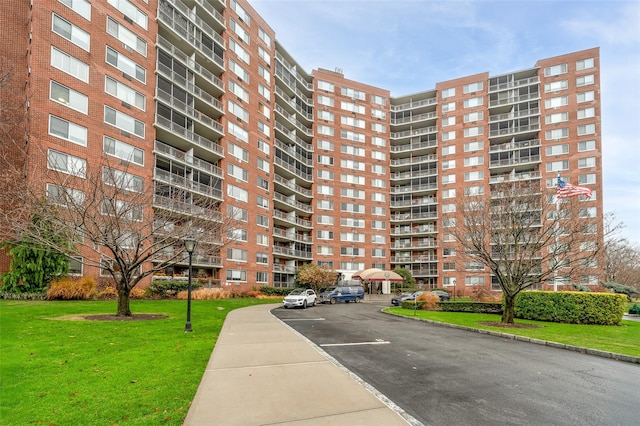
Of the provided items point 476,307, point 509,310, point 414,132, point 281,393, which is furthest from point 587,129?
point 281,393

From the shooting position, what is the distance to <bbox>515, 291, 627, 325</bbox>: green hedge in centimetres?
1966

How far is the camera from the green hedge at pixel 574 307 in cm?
1966

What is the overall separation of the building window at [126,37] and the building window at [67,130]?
9.29 meters

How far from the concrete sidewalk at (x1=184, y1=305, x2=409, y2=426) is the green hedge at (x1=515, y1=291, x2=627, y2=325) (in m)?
17.3

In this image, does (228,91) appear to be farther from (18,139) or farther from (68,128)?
(18,139)

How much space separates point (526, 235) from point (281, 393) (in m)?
19.0

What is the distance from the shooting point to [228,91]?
44938 mm

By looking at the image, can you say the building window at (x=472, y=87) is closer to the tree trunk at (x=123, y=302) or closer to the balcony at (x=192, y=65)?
the balcony at (x=192, y=65)

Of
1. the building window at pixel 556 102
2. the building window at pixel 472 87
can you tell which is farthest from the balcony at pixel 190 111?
the building window at pixel 556 102

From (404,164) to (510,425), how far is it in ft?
222

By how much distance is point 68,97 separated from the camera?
27.8 meters

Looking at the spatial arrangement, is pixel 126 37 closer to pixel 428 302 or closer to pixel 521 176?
pixel 428 302

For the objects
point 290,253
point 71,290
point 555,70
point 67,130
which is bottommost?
point 71,290

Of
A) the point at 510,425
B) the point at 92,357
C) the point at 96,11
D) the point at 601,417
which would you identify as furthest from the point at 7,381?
the point at 96,11
